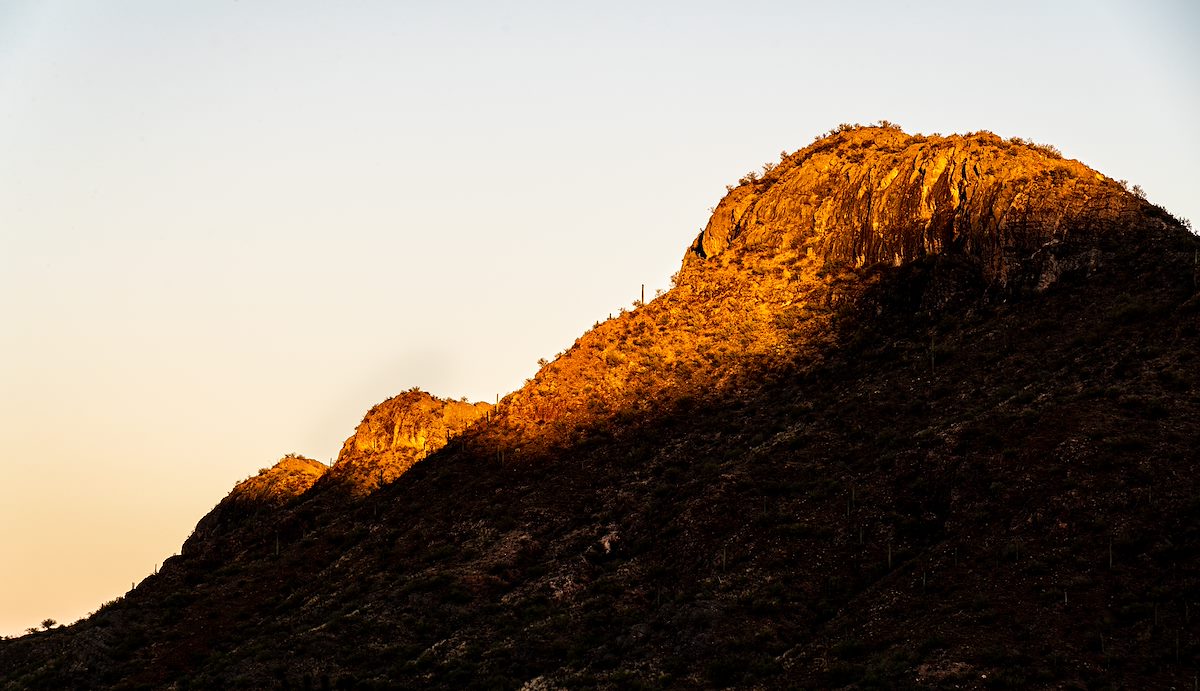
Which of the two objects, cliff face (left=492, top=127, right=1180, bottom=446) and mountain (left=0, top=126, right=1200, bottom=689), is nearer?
mountain (left=0, top=126, right=1200, bottom=689)

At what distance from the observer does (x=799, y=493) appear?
53781 mm

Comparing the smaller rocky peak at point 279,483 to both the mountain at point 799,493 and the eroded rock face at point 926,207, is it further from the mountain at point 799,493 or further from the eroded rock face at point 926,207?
the eroded rock face at point 926,207

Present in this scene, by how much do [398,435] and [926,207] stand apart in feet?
123

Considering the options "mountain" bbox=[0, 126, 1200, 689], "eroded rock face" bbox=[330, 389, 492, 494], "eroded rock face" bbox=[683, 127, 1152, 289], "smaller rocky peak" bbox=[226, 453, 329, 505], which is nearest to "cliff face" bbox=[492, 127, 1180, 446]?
"eroded rock face" bbox=[683, 127, 1152, 289]

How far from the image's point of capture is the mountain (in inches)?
1629

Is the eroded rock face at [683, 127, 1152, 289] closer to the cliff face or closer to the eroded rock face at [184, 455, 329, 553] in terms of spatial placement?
the cliff face

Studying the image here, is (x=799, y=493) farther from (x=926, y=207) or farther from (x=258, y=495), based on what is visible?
(x=258, y=495)

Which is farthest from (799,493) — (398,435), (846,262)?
(398,435)

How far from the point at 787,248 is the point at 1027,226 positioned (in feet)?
55.7

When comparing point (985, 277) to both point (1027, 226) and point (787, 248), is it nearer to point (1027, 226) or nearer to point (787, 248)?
point (1027, 226)

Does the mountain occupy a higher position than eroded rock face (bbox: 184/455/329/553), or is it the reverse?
eroded rock face (bbox: 184/455/329/553)

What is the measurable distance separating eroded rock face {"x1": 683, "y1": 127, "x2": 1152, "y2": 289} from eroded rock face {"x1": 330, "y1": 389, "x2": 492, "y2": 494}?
18791 millimetres

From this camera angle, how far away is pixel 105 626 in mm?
61688

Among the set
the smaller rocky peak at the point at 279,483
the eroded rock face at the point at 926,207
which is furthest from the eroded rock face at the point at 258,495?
the eroded rock face at the point at 926,207
